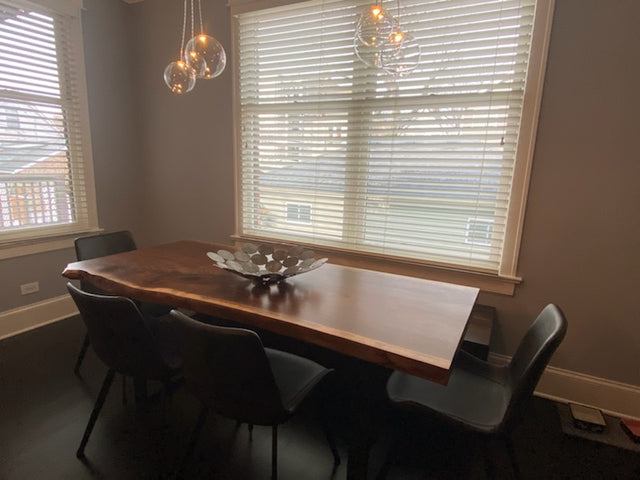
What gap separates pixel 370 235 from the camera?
8.38 ft

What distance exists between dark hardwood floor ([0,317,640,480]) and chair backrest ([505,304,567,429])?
0.58 m

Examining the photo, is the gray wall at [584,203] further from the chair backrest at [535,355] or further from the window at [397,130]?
the chair backrest at [535,355]

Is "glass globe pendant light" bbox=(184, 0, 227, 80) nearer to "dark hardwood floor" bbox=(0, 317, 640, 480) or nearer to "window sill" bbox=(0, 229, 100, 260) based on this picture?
"dark hardwood floor" bbox=(0, 317, 640, 480)

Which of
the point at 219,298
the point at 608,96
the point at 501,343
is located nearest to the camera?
the point at 219,298

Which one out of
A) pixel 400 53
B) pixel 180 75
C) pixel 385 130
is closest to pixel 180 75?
pixel 180 75

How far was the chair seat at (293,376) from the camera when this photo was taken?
1283 millimetres

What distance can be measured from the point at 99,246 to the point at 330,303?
5.73ft

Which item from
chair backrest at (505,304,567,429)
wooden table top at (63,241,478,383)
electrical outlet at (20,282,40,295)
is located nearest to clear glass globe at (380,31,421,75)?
wooden table top at (63,241,478,383)

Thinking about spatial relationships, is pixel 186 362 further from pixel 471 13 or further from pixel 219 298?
pixel 471 13

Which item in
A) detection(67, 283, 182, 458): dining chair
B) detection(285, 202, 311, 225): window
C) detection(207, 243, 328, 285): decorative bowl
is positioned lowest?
detection(67, 283, 182, 458): dining chair

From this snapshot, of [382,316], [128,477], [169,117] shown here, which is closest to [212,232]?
[169,117]

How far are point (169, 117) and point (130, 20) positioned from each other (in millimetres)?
946

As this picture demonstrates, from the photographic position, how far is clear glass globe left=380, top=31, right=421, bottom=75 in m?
1.43

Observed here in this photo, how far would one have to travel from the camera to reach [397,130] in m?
2.32
